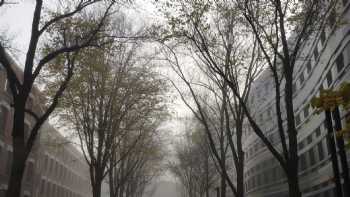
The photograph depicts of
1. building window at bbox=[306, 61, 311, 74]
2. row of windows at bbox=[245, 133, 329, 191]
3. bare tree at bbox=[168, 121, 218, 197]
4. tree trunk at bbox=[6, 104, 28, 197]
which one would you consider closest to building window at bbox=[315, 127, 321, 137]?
row of windows at bbox=[245, 133, 329, 191]

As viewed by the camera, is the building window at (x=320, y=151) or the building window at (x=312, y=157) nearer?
the building window at (x=320, y=151)

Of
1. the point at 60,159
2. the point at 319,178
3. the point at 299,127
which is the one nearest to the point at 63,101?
the point at 319,178

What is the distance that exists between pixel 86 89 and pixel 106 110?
1.55 meters

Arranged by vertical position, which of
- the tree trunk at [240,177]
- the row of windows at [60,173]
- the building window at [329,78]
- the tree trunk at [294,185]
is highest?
the building window at [329,78]

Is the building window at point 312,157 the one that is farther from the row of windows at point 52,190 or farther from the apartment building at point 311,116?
the row of windows at point 52,190

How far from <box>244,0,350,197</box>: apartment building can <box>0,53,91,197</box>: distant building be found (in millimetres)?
17823

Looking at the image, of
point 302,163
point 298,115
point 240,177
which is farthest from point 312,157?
point 240,177

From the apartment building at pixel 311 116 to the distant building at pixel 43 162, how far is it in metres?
17.8

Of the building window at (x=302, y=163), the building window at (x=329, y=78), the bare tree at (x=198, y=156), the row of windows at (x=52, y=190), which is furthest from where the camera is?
the row of windows at (x=52, y=190)

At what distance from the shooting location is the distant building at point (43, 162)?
2875 cm

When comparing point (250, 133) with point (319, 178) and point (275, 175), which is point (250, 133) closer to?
point (275, 175)

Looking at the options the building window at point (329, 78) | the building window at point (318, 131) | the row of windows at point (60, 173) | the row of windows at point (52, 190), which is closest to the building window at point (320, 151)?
the building window at point (318, 131)

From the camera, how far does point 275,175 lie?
136 feet

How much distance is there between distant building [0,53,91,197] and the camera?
94.3ft
